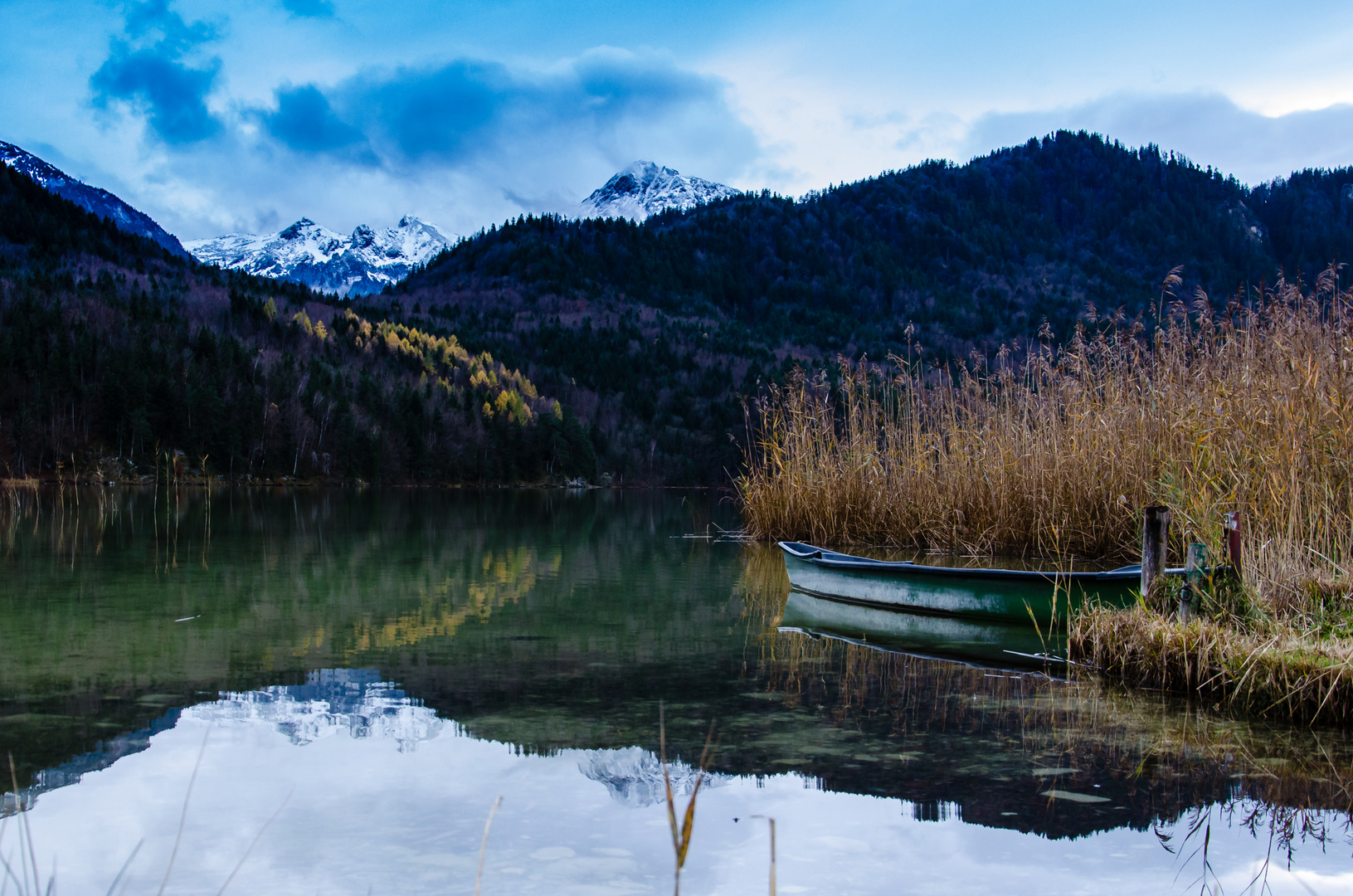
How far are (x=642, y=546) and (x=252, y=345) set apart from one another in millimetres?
57757

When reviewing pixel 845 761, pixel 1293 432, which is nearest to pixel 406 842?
pixel 845 761

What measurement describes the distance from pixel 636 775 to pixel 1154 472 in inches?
278

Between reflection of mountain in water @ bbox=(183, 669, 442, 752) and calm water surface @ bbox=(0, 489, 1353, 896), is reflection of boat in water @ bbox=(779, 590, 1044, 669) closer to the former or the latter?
calm water surface @ bbox=(0, 489, 1353, 896)

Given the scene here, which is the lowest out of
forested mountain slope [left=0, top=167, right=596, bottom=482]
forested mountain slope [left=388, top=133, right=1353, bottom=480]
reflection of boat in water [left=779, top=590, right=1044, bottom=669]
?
reflection of boat in water [left=779, top=590, right=1044, bottom=669]

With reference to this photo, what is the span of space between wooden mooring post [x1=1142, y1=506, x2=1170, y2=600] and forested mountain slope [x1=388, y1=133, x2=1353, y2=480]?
68.1 m

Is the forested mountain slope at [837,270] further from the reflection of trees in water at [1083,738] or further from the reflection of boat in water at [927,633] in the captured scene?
the reflection of trees in water at [1083,738]

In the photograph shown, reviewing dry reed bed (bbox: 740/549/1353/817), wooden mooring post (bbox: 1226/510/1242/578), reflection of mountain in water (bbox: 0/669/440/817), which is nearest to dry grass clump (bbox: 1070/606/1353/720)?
dry reed bed (bbox: 740/549/1353/817)

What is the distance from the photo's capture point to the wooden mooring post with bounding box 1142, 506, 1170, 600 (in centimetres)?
596

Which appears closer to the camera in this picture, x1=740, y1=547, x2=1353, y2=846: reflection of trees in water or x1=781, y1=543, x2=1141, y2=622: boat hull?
x1=740, y1=547, x2=1353, y2=846: reflection of trees in water

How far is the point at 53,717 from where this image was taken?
4.66m

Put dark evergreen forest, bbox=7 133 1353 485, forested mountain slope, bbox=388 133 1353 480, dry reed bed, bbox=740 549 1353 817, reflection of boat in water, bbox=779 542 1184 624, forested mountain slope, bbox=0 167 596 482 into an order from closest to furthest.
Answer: dry reed bed, bbox=740 549 1353 817, reflection of boat in water, bbox=779 542 1184 624, forested mountain slope, bbox=0 167 596 482, dark evergreen forest, bbox=7 133 1353 485, forested mountain slope, bbox=388 133 1353 480

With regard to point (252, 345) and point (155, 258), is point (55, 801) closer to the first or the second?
point (252, 345)

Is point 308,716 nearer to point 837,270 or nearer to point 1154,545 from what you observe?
point 1154,545

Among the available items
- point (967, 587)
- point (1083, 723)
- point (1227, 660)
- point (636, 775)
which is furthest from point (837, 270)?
point (636, 775)
